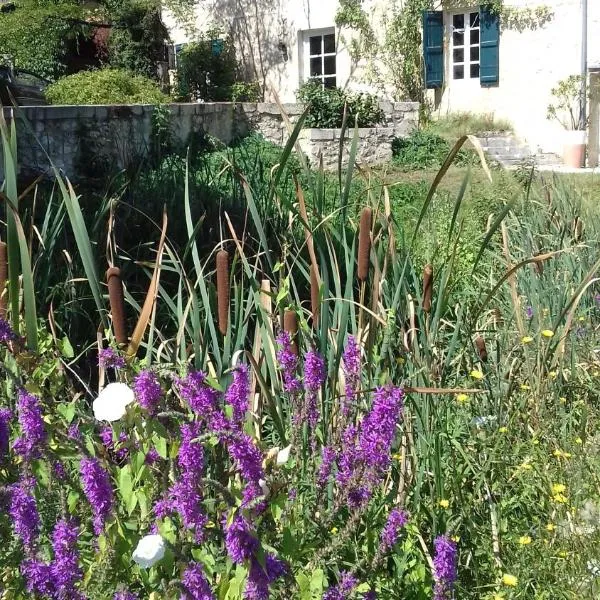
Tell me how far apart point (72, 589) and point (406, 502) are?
0.94m

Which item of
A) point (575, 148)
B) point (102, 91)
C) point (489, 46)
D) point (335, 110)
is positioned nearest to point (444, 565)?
point (102, 91)

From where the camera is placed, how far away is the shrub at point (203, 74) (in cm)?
1512

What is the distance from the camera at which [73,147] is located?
7.15 m

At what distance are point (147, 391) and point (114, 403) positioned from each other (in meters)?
0.06

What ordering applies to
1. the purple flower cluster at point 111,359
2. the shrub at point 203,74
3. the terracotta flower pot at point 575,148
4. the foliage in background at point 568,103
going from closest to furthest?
1. the purple flower cluster at point 111,359
2. the terracotta flower pot at point 575,148
3. the foliage in background at point 568,103
4. the shrub at point 203,74

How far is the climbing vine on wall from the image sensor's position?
14.8 meters

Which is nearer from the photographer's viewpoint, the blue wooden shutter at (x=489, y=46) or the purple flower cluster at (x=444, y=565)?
the purple flower cluster at (x=444, y=565)

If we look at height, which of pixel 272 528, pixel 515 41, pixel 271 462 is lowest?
pixel 272 528

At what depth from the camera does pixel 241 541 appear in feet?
4.08

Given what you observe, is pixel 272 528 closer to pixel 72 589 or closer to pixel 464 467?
pixel 72 589

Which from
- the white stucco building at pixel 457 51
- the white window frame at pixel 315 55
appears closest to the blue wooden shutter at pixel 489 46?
the white stucco building at pixel 457 51

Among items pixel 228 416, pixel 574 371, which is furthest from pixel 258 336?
pixel 574 371

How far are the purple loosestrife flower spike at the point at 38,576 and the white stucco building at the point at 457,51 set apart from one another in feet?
44.1

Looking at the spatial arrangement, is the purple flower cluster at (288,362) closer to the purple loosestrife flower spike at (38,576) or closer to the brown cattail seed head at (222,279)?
the brown cattail seed head at (222,279)
